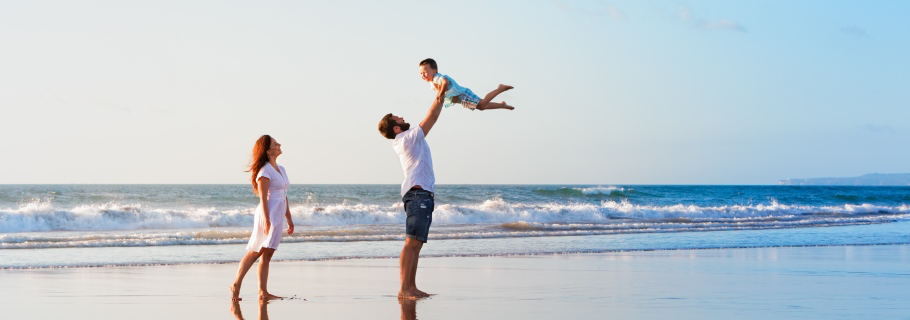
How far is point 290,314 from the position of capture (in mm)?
6840

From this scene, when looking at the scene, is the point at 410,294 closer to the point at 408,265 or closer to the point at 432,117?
the point at 408,265

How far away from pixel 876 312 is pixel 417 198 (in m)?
3.56

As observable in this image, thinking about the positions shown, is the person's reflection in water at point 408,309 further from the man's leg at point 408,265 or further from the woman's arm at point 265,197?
the woman's arm at point 265,197

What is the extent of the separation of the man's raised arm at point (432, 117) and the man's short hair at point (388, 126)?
280 millimetres

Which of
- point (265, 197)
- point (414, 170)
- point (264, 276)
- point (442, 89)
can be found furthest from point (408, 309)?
point (442, 89)

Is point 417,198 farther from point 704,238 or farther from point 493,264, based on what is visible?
point 704,238

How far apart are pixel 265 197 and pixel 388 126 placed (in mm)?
1201

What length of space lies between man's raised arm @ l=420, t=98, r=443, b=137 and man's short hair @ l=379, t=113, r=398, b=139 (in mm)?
280

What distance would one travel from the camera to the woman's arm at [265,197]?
758 centimetres

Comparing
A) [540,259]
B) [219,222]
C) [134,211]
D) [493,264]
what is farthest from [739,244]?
[134,211]

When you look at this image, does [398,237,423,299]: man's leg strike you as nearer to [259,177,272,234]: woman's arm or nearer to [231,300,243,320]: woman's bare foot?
[259,177,272,234]: woman's arm

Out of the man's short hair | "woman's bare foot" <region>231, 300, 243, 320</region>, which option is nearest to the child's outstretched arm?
the man's short hair

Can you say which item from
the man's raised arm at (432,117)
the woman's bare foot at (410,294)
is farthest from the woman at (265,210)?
the man's raised arm at (432,117)

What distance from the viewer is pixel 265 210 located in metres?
7.62
